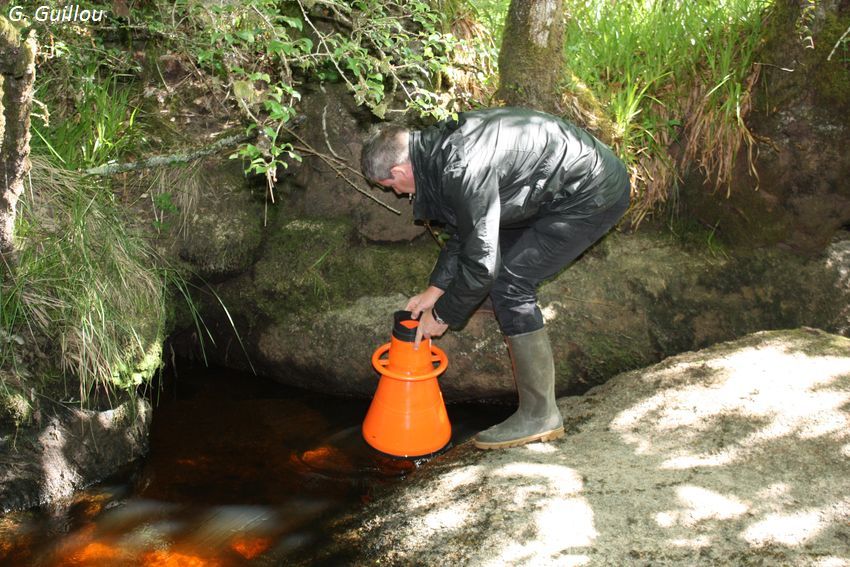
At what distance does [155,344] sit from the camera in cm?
382

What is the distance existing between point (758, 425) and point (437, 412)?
57.8 inches

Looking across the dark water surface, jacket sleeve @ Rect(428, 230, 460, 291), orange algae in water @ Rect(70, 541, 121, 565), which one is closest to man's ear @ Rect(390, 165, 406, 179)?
jacket sleeve @ Rect(428, 230, 460, 291)

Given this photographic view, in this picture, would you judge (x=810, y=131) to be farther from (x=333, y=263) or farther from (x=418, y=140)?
(x=333, y=263)

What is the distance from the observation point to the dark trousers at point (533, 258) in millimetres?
3398

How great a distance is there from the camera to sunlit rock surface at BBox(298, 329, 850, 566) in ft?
8.70

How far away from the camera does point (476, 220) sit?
2975 mm

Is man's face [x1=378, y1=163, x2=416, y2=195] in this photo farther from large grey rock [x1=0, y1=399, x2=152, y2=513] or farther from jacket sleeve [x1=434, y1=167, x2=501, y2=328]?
large grey rock [x1=0, y1=399, x2=152, y2=513]

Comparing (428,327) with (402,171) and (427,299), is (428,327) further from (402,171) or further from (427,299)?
(402,171)

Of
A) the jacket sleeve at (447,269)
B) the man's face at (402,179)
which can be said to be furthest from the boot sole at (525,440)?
the man's face at (402,179)

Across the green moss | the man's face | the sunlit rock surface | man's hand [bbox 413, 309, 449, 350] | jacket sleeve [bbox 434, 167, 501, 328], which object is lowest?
the sunlit rock surface

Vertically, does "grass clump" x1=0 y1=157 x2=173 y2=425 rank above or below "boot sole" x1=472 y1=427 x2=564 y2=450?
above

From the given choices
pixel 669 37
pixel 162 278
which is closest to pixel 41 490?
pixel 162 278

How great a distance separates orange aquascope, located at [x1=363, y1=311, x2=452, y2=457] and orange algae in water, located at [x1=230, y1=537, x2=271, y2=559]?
844 millimetres

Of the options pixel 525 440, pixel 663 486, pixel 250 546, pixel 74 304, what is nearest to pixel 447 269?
pixel 525 440
